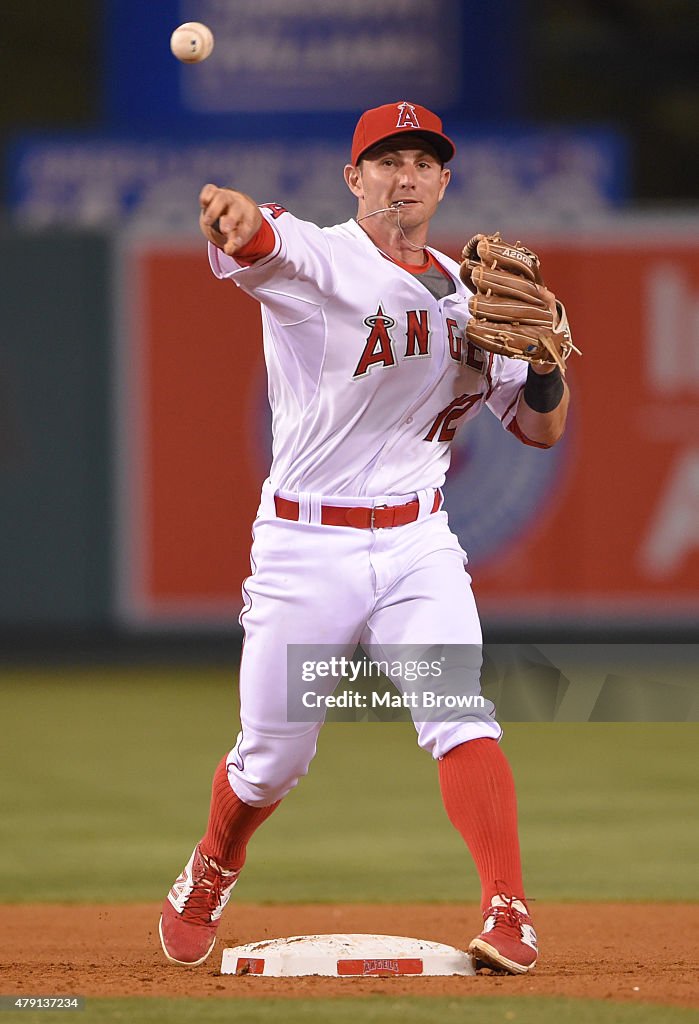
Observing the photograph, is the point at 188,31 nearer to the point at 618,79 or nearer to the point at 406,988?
the point at 406,988

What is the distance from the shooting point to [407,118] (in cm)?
397

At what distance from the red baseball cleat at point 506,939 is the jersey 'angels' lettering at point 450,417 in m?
1.02

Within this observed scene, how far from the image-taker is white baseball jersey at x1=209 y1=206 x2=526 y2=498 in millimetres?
3816

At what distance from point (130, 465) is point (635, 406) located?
2.72m

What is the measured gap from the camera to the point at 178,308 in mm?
9805

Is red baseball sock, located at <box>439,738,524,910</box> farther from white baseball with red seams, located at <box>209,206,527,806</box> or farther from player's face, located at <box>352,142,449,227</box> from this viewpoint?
player's face, located at <box>352,142,449,227</box>

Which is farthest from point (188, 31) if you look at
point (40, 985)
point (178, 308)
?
point (178, 308)

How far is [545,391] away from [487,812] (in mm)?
958

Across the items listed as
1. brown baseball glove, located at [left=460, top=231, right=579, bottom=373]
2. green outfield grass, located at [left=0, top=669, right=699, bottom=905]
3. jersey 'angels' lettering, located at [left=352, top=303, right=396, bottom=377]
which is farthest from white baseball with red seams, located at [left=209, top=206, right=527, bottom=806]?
green outfield grass, located at [left=0, top=669, right=699, bottom=905]

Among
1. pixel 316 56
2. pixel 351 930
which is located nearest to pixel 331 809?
pixel 351 930

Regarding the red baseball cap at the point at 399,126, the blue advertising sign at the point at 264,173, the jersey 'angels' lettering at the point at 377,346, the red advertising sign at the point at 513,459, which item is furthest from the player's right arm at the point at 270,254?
the blue advertising sign at the point at 264,173

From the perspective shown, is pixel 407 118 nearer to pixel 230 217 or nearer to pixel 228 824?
pixel 230 217

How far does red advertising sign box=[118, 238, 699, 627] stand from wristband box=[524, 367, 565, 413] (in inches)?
210

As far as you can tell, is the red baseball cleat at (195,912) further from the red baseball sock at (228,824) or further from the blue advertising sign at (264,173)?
the blue advertising sign at (264,173)
